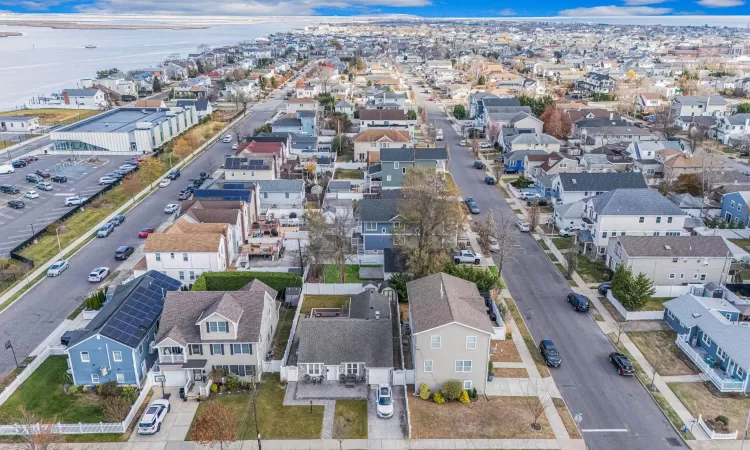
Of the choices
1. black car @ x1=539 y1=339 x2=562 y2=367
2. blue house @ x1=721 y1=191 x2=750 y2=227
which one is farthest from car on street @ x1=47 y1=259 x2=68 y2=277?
blue house @ x1=721 y1=191 x2=750 y2=227

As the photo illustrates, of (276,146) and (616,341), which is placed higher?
(276,146)

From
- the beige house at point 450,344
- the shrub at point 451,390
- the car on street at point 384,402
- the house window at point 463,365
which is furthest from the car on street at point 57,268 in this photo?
the house window at point 463,365

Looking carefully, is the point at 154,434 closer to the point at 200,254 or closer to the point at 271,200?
the point at 200,254

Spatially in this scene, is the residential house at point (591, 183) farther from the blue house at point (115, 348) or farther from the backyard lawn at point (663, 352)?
the blue house at point (115, 348)

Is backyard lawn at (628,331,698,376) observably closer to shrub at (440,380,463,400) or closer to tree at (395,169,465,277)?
shrub at (440,380,463,400)

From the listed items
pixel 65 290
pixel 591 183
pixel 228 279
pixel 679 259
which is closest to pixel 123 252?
pixel 65 290

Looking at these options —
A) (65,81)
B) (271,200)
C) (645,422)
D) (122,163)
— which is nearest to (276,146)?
(271,200)

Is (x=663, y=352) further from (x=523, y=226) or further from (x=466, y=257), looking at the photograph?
(x=523, y=226)
